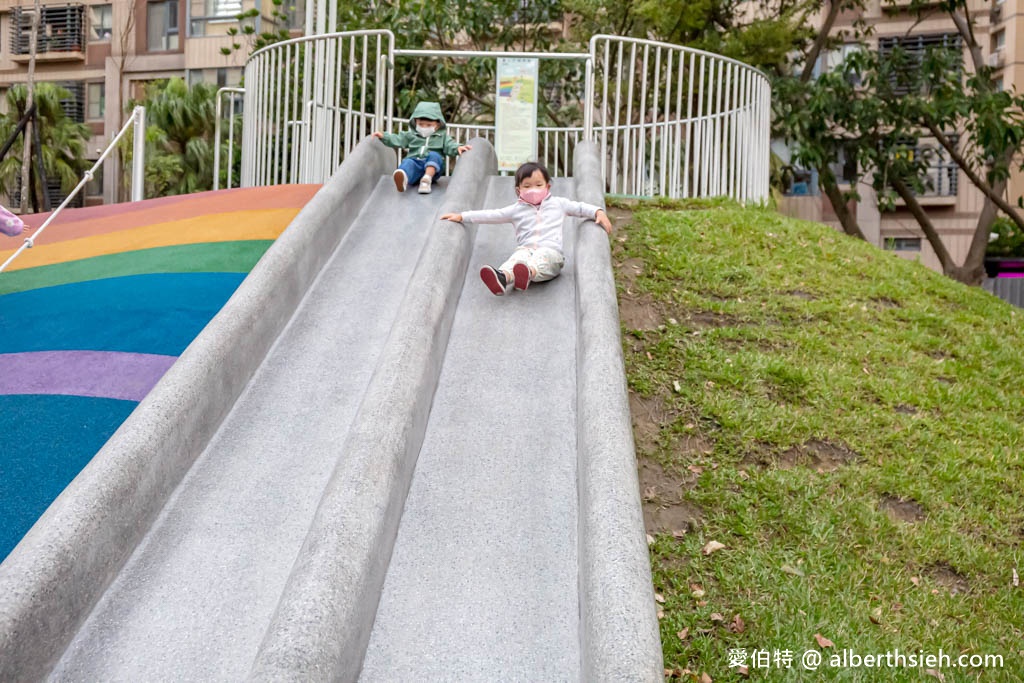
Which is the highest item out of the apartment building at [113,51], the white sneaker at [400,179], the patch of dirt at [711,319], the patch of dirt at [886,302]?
the apartment building at [113,51]

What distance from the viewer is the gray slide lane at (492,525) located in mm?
3488

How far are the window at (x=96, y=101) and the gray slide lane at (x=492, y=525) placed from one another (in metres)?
35.0

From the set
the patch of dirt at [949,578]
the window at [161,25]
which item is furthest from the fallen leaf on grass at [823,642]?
the window at [161,25]

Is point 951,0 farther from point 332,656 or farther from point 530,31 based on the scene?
point 332,656

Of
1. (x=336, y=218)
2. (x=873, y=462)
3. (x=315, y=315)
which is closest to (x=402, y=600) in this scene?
(x=315, y=315)

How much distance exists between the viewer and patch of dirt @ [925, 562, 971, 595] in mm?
4887

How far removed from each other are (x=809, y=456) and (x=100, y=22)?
37.1 m

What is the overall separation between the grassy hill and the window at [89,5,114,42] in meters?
32.9

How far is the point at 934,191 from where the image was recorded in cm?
3127

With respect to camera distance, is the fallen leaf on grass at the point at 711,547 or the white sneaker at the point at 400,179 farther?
the white sneaker at the point at 400,179

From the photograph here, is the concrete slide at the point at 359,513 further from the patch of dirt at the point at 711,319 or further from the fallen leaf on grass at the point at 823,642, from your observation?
the patch of dirt at the point at 711,319

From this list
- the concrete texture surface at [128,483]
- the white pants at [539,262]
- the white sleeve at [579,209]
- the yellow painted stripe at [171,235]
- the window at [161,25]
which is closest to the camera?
the concrete texture surface at [128,483]

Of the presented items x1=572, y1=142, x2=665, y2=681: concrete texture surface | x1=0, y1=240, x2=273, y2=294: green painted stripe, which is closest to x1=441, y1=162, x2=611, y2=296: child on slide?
x1=572, y1=142, x2=665, y2=681: concrete texture surface

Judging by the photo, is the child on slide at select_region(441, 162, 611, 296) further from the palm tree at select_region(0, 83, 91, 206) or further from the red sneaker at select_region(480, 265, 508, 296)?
the palm tree at select_region(0, 83, 91, 206)
